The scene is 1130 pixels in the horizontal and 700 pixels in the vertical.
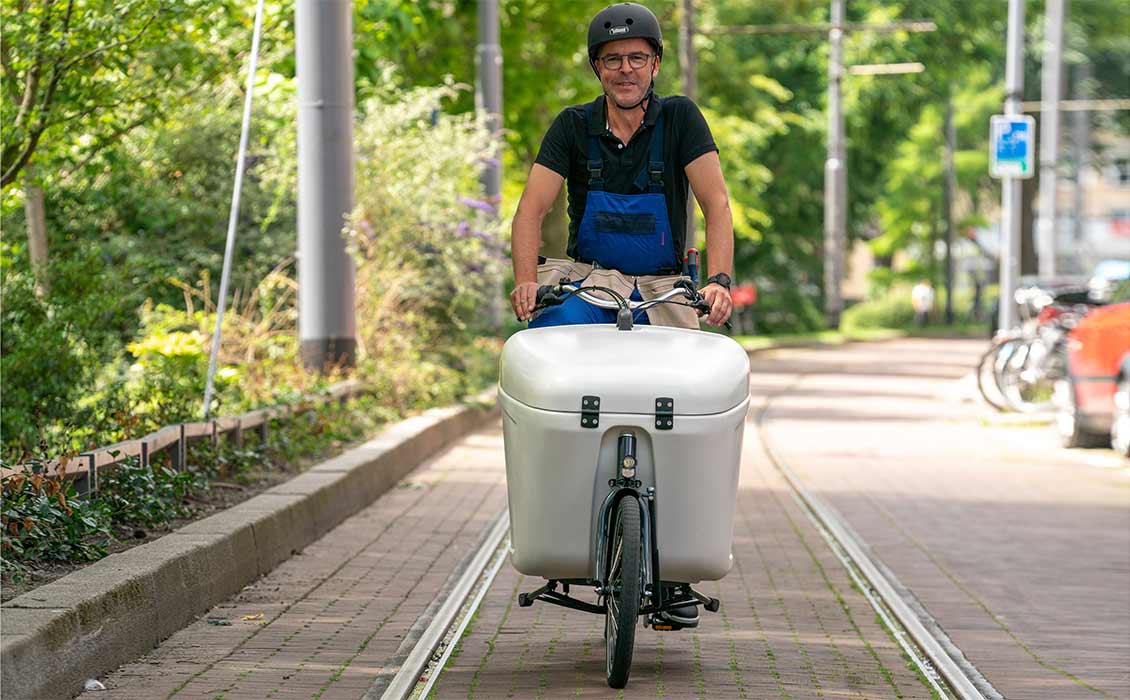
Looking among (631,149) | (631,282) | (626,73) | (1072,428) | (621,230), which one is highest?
(626,73)

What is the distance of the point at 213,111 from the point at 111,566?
9.78 m

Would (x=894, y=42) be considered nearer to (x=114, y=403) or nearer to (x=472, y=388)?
(x=472, y=388)

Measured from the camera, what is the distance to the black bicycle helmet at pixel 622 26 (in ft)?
20.4

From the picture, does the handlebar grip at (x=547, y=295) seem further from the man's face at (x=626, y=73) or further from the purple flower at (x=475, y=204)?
the purple flower at (x=475, y=204)

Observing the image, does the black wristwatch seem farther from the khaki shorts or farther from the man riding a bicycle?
the khaki shorts

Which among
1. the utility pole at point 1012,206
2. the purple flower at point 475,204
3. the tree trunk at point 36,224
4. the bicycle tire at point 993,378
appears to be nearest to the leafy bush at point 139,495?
the tree trunk at point 36,224

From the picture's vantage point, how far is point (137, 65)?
11602 millimetres

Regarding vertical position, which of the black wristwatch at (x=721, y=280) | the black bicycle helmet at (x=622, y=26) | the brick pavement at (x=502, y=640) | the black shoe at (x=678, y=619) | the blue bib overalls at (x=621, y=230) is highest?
the black bicycle helmet at (x=622, y=26)

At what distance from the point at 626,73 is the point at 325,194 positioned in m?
8.22

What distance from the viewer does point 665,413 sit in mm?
5762

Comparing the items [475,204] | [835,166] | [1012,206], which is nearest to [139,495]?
[475,204]

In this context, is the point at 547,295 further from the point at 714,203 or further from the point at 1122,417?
the point at 1122,417

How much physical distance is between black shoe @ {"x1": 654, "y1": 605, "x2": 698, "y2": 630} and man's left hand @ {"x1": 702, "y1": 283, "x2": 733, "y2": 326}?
94 centimetres

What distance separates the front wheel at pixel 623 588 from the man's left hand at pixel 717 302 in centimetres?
68
